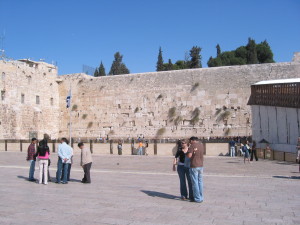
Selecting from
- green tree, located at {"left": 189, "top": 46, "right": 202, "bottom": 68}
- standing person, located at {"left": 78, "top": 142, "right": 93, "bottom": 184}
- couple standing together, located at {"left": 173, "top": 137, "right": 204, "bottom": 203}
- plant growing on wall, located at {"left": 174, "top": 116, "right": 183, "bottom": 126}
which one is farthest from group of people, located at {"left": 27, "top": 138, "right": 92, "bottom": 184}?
green tree, located at {"left": 189, "top": 46, "right": 202, "bottom": 68}

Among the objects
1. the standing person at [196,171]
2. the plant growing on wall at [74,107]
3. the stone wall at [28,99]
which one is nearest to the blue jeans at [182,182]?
the standing person at [196,171]

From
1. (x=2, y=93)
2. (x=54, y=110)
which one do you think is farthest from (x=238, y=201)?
(x=54, y=110)

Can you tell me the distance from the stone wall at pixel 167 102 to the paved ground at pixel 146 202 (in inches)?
590

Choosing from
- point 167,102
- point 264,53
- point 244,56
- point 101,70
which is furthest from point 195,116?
point 101,70

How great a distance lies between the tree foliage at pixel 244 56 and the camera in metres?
42.7

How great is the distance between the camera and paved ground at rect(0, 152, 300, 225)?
492 centimetres

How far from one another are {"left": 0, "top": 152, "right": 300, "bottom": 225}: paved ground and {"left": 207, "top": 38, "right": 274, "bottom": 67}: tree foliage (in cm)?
3552

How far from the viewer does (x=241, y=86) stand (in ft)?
78.4

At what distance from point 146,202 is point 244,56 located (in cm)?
4064

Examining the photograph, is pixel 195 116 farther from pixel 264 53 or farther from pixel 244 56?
pixel 264 53

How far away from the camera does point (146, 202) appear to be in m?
6.16

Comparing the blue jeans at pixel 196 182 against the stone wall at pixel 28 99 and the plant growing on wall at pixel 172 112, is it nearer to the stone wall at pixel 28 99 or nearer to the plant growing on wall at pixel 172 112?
the plant growing on wall at pixel 172 112

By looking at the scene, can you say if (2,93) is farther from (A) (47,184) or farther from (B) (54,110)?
→ (A) (47,184)

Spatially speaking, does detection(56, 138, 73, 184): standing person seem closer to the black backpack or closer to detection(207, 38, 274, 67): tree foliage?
the black backpack
